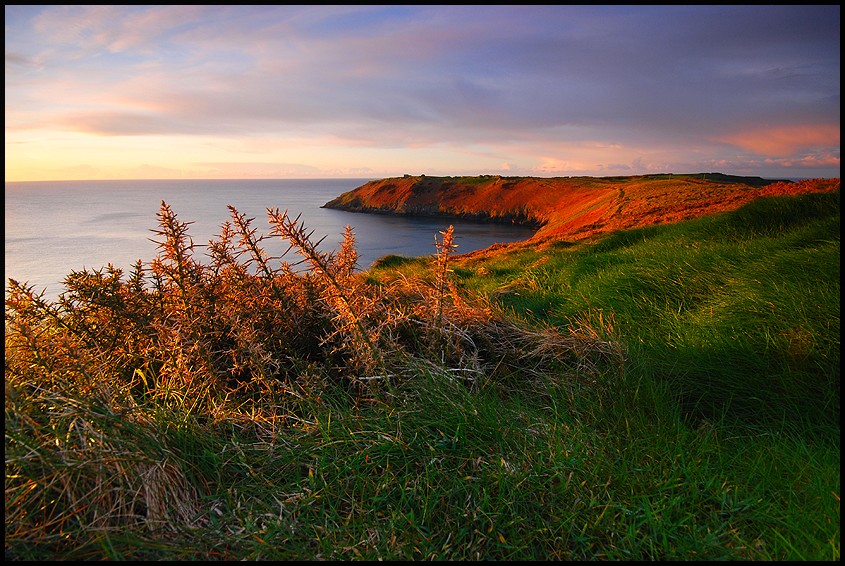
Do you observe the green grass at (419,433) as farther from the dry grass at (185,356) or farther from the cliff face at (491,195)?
the cliff face at (491,195)

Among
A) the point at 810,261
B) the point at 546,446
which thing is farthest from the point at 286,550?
the point at 810,261

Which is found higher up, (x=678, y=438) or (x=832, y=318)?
(x=832, y=318)

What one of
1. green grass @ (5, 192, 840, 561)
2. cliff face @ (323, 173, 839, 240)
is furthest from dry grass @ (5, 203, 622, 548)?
cliff face @ (323, 173, 839, 240)

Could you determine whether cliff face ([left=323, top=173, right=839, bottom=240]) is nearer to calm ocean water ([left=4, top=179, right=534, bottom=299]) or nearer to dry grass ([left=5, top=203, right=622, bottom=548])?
calm ocean water ([left=4, top=179, right=534, bottom=299])

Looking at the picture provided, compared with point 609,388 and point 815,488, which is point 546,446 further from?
point 815,488

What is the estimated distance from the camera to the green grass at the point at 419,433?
2078mm

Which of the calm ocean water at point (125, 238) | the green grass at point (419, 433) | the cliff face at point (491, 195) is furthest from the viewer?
the cliff face at point (491, 195)

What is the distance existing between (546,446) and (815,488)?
1225 mm

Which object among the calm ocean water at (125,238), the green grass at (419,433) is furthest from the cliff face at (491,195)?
the green grass at (419,433)

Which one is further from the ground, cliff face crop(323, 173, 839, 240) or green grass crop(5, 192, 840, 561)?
cliff face crop(323, 173, 839, 240)

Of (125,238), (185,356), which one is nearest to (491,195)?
(125,238)

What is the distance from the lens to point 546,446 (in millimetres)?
2713

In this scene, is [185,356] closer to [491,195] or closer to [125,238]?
[125,238]

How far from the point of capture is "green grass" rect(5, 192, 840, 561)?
2078 millimetres
